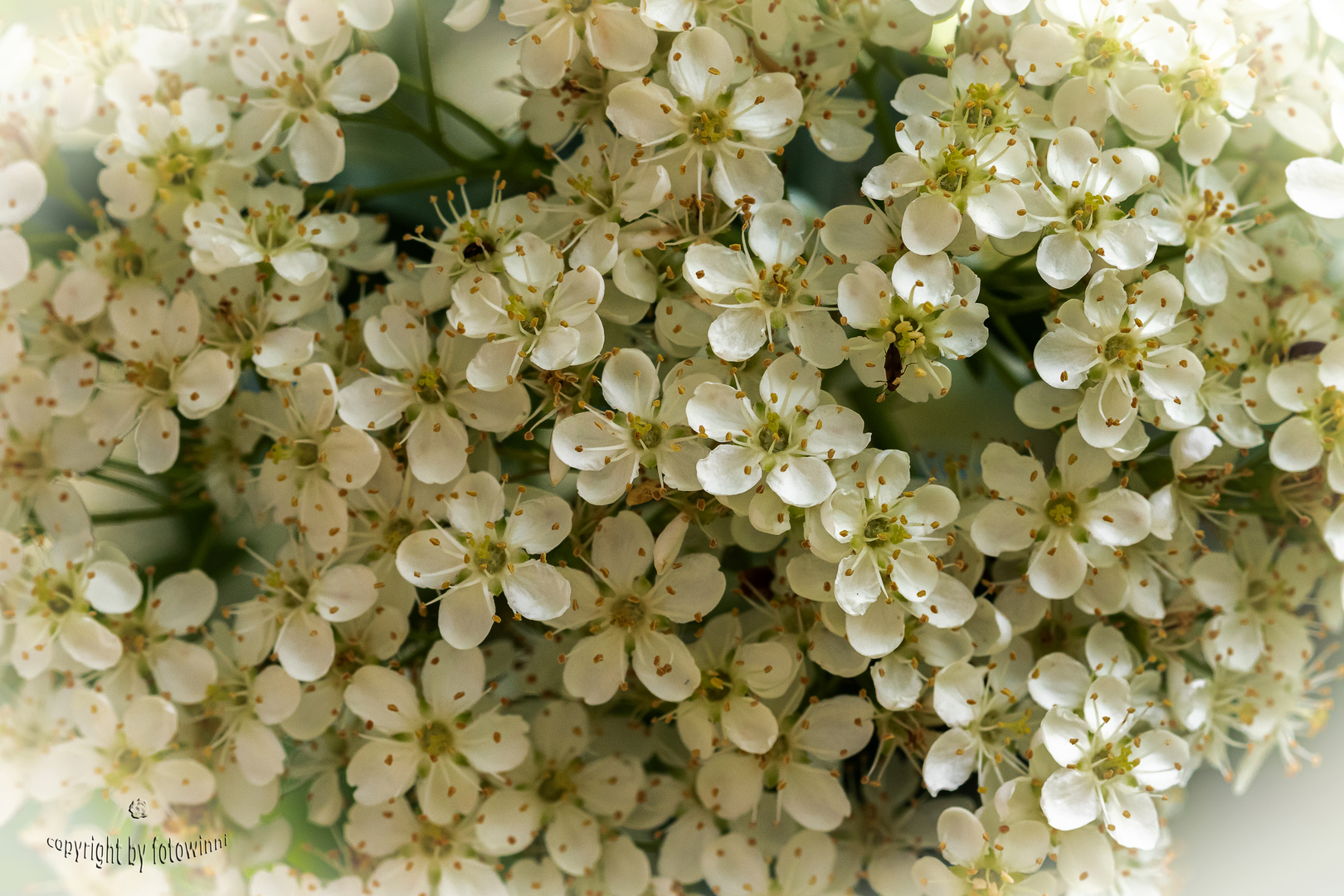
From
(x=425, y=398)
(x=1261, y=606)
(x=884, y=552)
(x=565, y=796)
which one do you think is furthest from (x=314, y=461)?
(x=1261, y=606)

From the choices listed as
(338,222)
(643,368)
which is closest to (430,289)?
(338,222)

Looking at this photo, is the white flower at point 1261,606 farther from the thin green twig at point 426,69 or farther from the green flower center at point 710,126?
the thin green twig at point 426,69

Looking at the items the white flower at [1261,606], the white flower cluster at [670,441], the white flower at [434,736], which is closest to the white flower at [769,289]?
the white flower cluster at [670,441]

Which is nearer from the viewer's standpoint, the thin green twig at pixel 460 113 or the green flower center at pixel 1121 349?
the green flower center at pixel 1121 349

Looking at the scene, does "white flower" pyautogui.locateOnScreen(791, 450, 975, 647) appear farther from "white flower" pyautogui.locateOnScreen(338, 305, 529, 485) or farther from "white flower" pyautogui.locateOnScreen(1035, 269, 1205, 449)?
"white flower" pyautogui.locateOnScreen(338, 305, 529, 485)

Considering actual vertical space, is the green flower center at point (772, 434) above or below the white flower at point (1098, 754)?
above

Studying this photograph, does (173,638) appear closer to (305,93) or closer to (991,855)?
(305,93)

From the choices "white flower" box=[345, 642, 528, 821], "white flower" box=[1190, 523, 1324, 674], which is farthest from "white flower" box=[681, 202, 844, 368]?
"white flower" box=[1190, 523, 1324, 674]
